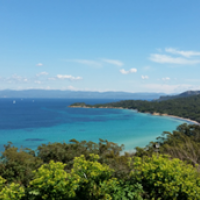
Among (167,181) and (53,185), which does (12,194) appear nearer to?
(53,185)

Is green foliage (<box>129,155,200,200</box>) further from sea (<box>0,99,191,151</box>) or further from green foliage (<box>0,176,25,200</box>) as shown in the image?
sea (<box>0,99,191,151</box>)

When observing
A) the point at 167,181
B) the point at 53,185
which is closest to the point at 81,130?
the point at 167,181

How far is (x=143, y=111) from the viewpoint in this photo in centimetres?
7588

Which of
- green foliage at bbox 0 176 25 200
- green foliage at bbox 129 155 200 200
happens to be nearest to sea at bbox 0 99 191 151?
green foliage at bbox 129 155 200 200

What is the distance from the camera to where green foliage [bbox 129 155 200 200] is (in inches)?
187

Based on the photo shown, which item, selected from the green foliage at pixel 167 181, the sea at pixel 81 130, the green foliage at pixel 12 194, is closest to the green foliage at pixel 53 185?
the green foliage at pixel 12 194

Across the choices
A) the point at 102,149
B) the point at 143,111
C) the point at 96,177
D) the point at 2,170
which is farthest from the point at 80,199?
the point at 143,111

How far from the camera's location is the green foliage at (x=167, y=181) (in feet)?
15.6

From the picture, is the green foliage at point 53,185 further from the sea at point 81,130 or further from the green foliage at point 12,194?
the sea at point 81,130

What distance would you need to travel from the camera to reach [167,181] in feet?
16.2

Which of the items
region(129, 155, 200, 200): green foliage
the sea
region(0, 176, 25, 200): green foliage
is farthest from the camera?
the sea

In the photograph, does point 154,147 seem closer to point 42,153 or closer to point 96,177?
point 42,153

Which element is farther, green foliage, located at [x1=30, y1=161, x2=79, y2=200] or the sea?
the sea

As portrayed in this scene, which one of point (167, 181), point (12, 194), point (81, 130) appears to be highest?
point (167, 181)
